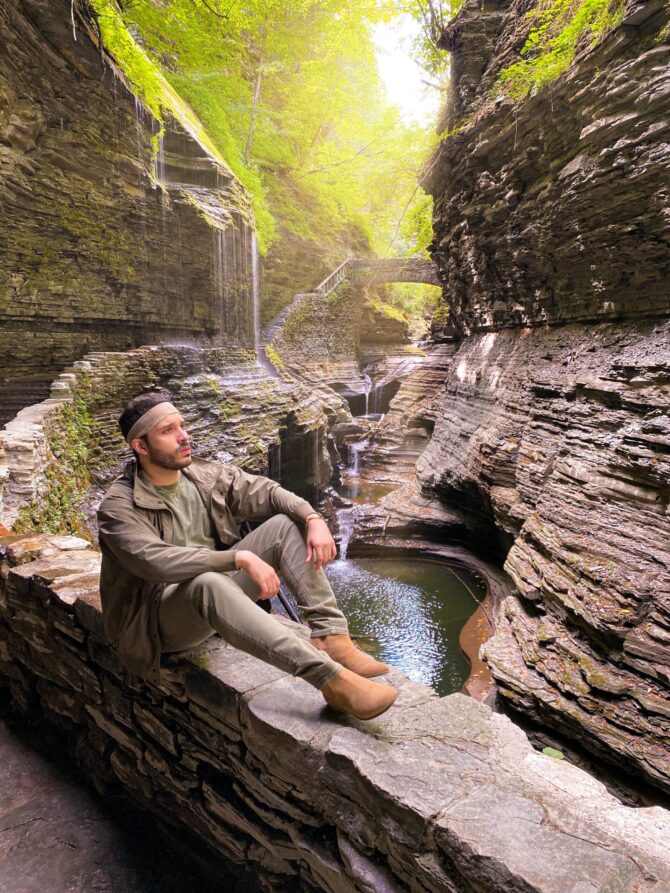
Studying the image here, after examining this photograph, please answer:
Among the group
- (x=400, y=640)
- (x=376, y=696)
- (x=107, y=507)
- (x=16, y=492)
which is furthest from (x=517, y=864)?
(x=400, y=640)

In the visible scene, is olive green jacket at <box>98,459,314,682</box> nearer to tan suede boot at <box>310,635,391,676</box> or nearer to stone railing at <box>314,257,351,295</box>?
tan suede boot at <box>310,635,391,676</box>

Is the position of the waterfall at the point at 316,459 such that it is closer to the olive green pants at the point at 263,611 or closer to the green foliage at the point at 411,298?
the olive green pants at the point at 263,611

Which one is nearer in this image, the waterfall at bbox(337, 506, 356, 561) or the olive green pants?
the olive green pants

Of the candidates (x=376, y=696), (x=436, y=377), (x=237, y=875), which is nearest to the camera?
(x=376, y=696)

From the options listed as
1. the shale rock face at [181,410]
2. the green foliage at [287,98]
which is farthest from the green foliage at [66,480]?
the green foliage at [287,98]

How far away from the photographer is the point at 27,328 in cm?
1062

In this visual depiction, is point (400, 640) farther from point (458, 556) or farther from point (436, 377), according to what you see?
point (436, 377)

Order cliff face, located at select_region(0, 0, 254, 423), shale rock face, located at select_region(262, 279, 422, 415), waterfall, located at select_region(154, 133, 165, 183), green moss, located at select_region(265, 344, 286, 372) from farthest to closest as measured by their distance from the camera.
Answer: shale rock face, located at select_region(262, 279, 422, 415)
green moss, located at select_region(265, 344, 286, 372)
waterfall, located at select_region(154, 133, 165, 183)
cliff face, located at select_region(0, 0, 254, 423)

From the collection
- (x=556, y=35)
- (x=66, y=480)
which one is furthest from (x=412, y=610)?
(x=556, y=35)

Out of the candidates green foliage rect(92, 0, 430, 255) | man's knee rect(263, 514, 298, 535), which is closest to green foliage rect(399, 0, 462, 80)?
green foliage rect(92, 0, 430, 255)

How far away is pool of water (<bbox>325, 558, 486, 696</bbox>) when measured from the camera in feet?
23.6

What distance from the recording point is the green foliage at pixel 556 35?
19.7 feet

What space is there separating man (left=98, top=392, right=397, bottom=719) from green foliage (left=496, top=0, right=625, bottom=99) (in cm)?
741

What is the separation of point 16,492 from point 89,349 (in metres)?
7.09
